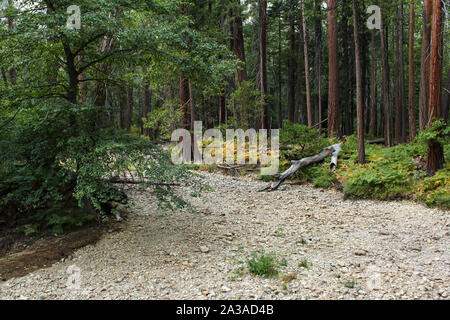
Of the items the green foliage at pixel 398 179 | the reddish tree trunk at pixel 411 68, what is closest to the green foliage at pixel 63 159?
the green foliage at pixel 398 179

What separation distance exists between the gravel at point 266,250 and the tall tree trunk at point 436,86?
1.49m

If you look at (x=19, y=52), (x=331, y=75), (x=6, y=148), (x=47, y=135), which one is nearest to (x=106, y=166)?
(x=47, y=135)

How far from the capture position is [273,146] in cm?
1156

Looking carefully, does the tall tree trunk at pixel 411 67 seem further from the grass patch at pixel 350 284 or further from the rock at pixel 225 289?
the rock at pixel 225 289

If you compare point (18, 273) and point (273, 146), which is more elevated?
point (273, 146)

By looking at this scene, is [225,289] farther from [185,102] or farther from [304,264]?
[185,102]

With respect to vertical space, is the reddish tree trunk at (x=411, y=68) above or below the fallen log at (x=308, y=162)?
above

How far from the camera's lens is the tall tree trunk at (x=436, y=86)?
7.18 metres

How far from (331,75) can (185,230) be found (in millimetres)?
11165

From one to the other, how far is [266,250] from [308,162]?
5698mm

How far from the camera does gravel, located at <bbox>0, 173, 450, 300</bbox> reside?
11.9 ft
